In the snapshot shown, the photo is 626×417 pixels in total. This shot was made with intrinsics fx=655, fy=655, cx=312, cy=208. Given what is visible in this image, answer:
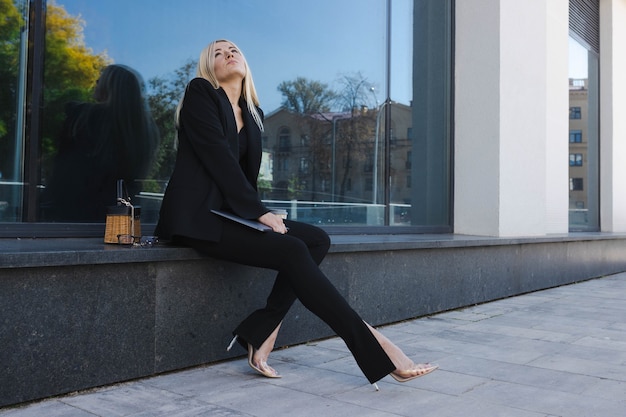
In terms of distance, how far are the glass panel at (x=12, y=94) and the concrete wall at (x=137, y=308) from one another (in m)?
1.33

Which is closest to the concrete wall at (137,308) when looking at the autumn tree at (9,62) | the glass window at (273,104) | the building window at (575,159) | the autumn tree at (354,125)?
the glass window at (273,104)

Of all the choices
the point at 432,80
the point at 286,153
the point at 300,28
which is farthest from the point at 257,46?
the point at 432,80

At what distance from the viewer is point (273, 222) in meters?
3.38

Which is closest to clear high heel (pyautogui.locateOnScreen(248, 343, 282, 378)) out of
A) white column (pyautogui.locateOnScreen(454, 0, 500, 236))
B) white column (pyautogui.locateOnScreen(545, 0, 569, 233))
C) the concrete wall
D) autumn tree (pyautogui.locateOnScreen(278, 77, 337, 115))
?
the concrete wall

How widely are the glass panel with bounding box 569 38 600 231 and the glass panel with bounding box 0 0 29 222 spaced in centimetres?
949

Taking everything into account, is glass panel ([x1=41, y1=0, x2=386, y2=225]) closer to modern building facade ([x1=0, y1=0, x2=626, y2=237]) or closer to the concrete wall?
modern building facade ([x1=0, y1=0, x2=626, y2=237])

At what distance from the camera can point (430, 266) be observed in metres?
5.67

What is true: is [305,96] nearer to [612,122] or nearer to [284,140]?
[284,140]

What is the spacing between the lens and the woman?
3.10 metres

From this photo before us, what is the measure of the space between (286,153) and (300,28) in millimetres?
1427

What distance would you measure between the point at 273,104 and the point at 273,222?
11.7 ft

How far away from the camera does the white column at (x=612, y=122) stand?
41.5 feet

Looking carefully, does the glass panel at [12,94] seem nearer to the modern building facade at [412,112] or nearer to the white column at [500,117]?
the modern building facade at [412,112]

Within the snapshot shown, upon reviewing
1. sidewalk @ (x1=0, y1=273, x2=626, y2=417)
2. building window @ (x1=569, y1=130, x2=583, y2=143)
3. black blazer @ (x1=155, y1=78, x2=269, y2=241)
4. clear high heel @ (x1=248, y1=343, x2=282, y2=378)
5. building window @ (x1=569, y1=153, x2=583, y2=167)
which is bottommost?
sidewalk @ (x1=0, y1=273, x2=626, y2=417)
